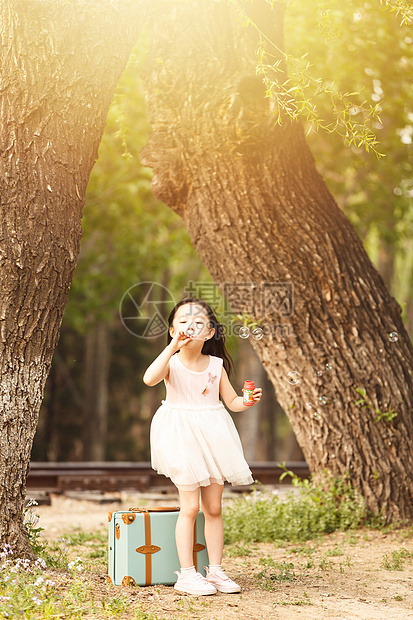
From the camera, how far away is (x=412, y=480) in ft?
21.5

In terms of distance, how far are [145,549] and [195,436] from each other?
80cm

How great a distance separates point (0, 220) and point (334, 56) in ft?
26.1

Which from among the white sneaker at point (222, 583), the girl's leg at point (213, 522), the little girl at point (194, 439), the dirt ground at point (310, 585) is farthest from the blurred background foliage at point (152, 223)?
the white sneaker at point (222, 583)

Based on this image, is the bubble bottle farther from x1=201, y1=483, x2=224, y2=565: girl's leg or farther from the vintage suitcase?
the vintage suitcase

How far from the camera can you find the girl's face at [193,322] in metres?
4.43

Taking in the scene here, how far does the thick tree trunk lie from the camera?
6.58 m

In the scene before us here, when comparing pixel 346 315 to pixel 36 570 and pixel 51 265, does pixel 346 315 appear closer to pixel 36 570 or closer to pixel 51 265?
pixel 51 265

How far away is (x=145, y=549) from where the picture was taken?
177 inches

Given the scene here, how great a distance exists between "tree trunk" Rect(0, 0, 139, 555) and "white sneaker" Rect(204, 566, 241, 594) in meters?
1.20

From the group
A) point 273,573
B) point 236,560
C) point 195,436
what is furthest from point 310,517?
point 195,436

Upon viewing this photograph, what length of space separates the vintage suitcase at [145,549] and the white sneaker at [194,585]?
0.55ft

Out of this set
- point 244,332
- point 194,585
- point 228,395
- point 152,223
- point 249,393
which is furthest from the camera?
point 152,223

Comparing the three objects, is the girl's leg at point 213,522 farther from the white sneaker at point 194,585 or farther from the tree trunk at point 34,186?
the tree trunk at point 34,186

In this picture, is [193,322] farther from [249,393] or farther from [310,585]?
[310,585]
